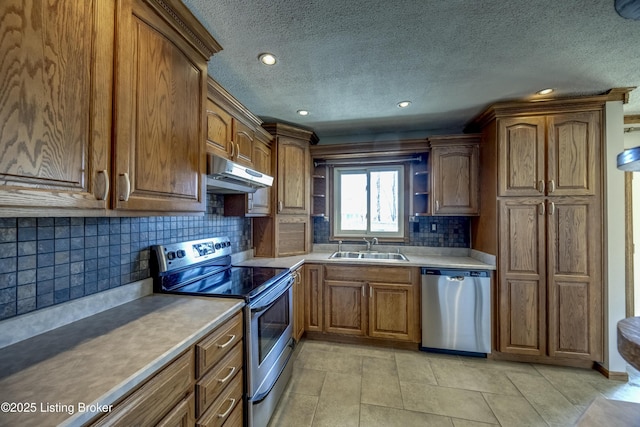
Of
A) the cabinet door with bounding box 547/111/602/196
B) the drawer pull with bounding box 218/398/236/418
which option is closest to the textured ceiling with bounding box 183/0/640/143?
the cabinet door with bounding box 547/111/602/196

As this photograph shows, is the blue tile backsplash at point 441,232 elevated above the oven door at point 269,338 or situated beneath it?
elevated above

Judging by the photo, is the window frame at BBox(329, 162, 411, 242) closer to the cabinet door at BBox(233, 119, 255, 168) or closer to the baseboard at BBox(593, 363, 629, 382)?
the cabinet door at BBox(233, 119, 255, 168)

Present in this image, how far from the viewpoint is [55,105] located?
0.76 metres

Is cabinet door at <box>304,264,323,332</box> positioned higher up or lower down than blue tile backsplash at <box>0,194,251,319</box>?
lower down

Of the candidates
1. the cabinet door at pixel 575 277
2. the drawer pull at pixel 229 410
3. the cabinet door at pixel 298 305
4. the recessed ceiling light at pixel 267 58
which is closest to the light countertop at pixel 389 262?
the cabinet door at pixel 298 305

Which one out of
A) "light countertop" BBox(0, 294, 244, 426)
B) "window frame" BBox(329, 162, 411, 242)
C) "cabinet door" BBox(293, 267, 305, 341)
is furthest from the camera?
"window frame" BBox(329, 162, 411, 242)

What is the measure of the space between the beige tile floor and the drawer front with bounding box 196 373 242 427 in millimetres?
559

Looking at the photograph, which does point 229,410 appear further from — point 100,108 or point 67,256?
point 100,108

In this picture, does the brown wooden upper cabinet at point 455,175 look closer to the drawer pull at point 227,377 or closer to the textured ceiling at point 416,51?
the textured ceiling at point 416,51

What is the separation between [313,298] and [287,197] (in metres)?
1.16

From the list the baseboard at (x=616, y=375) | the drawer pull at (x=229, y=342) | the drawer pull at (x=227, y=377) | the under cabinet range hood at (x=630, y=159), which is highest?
the under cabinet range hood at (x=630, y=159)

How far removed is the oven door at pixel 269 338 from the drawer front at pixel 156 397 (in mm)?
444

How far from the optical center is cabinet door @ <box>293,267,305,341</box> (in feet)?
8.21

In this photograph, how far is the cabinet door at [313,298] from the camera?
2711 mm
